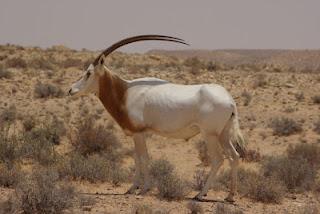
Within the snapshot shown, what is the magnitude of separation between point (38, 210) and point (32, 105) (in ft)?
52.4

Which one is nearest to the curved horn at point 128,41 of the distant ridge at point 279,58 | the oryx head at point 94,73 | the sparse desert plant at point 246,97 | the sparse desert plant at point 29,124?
the oryx head at point 94,73

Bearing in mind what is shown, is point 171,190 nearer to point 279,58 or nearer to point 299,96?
point 299,96

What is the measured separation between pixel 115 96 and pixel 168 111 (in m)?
1.04

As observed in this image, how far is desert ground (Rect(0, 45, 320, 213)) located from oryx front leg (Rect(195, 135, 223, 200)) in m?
0.19

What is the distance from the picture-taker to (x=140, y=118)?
369 inches

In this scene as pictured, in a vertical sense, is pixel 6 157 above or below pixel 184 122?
below

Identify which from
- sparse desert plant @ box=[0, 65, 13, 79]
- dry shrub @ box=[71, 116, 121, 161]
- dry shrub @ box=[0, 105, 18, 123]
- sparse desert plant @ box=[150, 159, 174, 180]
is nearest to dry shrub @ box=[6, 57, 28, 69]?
sparse desert plant @ box=[0, 65, 13, 79]

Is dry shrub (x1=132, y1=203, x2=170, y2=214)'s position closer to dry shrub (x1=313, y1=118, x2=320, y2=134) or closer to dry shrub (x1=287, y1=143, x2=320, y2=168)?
dry shrub (x1=287, y1=143, x2=320, y2=168)

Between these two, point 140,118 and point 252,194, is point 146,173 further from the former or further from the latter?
point 252,194

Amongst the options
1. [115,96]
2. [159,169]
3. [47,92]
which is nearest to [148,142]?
[159,169]

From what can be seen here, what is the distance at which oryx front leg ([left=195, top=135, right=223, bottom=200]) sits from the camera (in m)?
9.13

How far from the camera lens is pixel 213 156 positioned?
30.6ft

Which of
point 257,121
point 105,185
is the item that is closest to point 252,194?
point 105,185

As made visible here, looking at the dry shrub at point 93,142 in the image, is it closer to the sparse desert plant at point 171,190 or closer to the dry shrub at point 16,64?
the sparse desert plant at point 171,190
